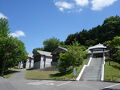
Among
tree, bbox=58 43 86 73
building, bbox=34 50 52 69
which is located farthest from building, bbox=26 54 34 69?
tree, bbox=58 43 86 73

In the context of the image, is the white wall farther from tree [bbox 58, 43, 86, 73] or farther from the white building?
tree [bbox 58, 43, 86, 73]

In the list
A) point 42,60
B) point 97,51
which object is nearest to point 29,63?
point 42,60

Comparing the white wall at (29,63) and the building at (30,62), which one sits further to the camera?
the white wall at (29,63)

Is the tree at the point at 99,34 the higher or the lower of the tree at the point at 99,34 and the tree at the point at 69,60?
the higher

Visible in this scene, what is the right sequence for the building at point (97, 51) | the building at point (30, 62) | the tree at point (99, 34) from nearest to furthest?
the building at point (97, 51) → the building at point (30, 62) → the tree at point (99, 34)

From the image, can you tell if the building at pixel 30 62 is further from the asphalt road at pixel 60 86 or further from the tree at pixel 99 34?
the asphalt road at pixel 60 86

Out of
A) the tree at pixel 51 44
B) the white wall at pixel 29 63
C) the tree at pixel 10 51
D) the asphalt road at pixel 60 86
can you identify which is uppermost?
the tree at pixel 51 44

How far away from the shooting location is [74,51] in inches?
1460

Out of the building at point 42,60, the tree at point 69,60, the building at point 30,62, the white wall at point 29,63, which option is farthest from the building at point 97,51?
the white wall at point 29,63

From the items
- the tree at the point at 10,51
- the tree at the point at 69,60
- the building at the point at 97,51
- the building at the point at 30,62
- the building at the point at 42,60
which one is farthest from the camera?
the building at the point at 30,62

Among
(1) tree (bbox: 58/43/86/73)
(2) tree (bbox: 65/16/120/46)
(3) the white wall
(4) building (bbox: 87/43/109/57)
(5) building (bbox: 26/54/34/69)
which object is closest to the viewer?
(1) tree (bbox: 58/43/86/73)

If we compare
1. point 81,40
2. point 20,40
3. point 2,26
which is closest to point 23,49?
point 20,40

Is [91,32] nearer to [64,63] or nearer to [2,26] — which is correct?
[2,26]

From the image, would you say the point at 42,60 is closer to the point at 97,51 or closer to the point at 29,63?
the point at 97,51
